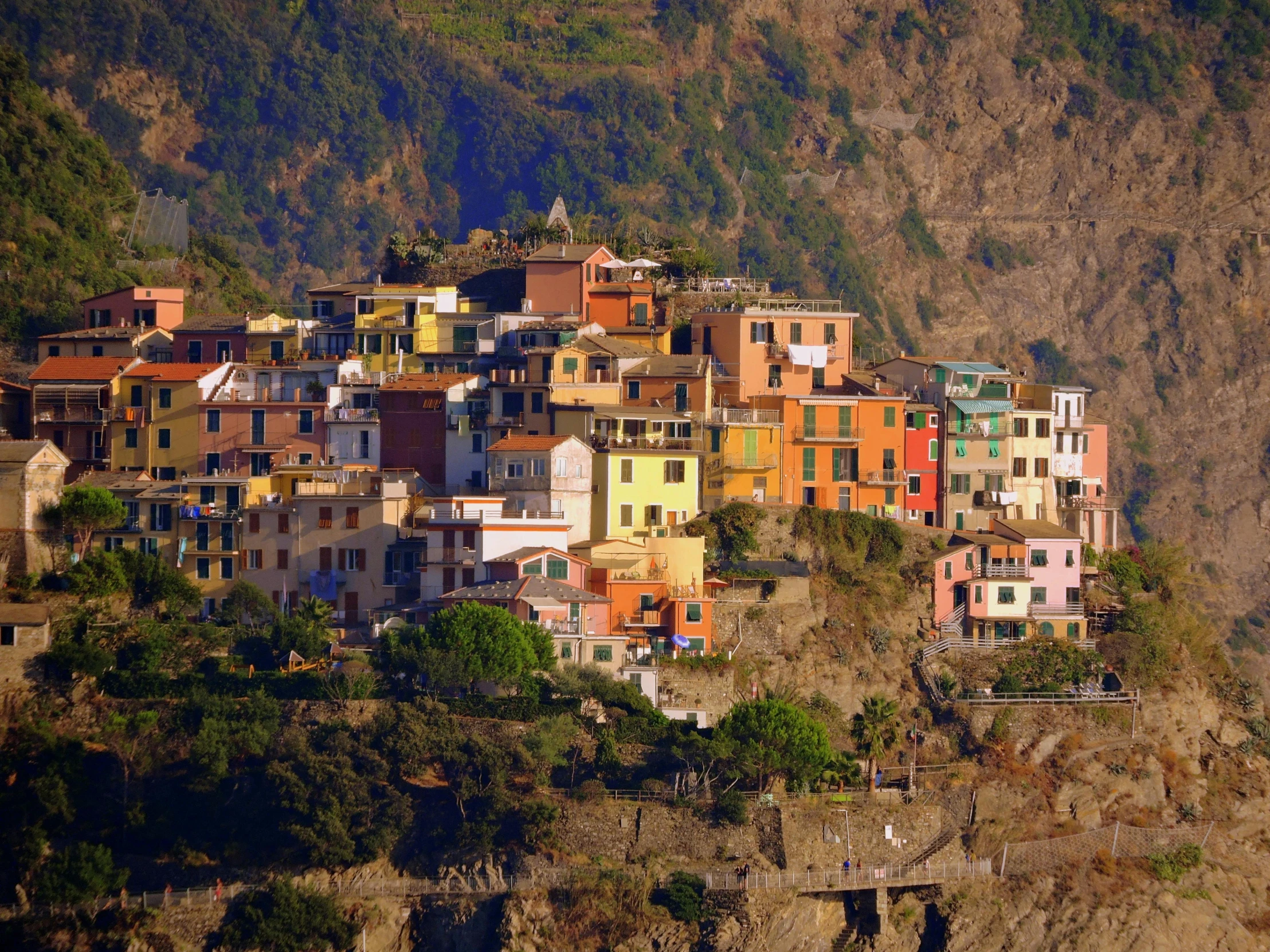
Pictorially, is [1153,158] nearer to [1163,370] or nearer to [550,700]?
[1163,370]

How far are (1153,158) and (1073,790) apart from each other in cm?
9836

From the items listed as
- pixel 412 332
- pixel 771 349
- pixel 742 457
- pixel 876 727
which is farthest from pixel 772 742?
pixel 412 332

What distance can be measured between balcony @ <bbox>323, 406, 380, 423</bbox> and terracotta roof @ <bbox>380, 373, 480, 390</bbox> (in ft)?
2.92

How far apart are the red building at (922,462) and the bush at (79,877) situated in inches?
1177

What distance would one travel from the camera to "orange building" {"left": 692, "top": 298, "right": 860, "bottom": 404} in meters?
86.6

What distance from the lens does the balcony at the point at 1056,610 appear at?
81.8m

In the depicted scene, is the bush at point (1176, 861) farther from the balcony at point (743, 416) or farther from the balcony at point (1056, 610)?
the balcony at point (743, 416)

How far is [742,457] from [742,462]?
209 mm

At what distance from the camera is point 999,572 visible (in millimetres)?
81625

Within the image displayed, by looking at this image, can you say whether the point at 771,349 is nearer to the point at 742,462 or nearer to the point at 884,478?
the point at 742,462

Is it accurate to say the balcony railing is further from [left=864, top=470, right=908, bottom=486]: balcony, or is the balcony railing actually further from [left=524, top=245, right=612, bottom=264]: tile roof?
[left=524, top=245, right=612, bottom=264]: tile roof

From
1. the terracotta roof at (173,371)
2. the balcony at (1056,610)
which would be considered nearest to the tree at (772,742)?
the balcony at (1056,610)

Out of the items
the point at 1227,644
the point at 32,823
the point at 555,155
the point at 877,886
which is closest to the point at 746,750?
the point at 877,886

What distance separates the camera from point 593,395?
3265 inches
